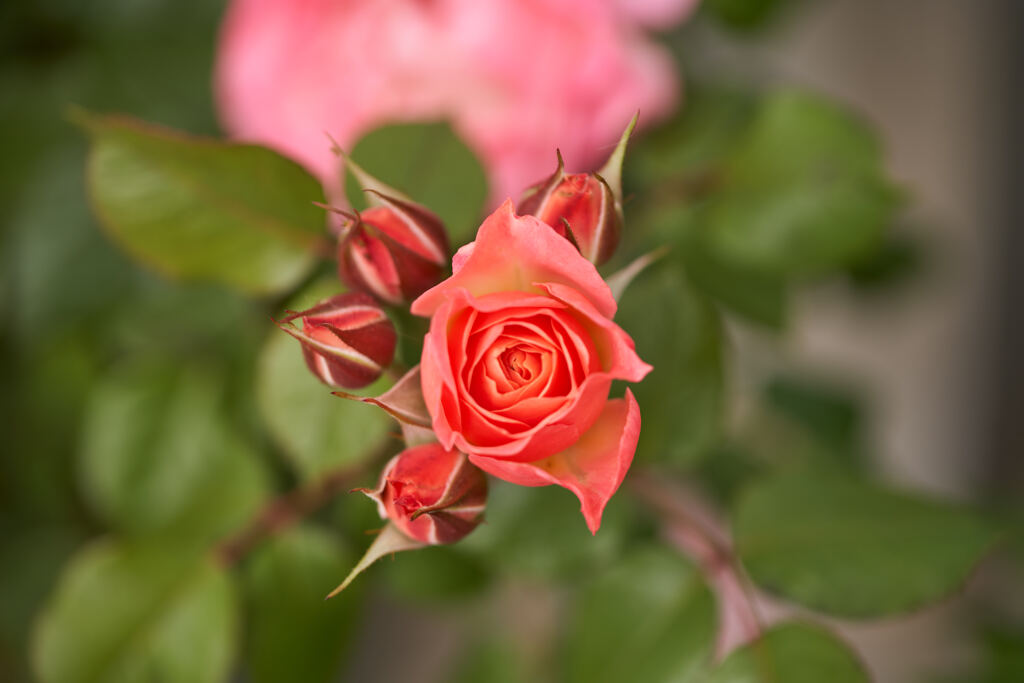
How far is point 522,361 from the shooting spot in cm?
17

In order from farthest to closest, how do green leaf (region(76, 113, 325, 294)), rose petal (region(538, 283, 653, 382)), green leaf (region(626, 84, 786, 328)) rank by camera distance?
green leaf (region(626, 84, 786, 328)) < green leaf (region(76, 113, 325, 294)) < rose petal (region(538, 283, 653, 382))

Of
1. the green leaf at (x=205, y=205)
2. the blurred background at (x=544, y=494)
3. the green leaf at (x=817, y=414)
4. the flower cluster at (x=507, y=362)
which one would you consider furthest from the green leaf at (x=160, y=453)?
the green leaf at (x=817, y=414)

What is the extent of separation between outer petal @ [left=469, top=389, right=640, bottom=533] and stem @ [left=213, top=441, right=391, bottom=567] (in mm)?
181

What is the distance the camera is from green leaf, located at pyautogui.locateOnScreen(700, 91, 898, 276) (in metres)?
0.38

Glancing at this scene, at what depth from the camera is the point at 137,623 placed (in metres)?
0.33

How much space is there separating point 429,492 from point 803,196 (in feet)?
0.97

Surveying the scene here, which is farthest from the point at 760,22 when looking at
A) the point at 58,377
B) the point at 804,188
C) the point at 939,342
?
the point at 939,342

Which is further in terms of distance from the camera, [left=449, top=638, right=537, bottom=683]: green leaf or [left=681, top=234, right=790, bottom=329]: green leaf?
[left=449, top=638, right=537, bottom=683]: green leaf

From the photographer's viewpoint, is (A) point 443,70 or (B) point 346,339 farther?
(A) point 443,70

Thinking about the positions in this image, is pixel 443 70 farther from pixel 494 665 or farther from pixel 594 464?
pixel 494 665

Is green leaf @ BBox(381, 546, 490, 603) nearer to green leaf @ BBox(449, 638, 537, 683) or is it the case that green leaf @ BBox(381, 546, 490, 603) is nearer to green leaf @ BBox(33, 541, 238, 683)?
green leaf @ BBox(33, 541, 238, 683)

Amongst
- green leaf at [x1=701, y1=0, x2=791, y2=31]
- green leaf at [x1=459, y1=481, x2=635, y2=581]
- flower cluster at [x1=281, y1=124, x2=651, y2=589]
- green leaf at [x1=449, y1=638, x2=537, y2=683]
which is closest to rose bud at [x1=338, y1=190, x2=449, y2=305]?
flower cluster at [x1=281, y1=124, x2=651, y2=589]

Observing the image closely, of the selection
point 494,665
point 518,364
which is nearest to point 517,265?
point 518,364

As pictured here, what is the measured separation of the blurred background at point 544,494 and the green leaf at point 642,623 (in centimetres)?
2
